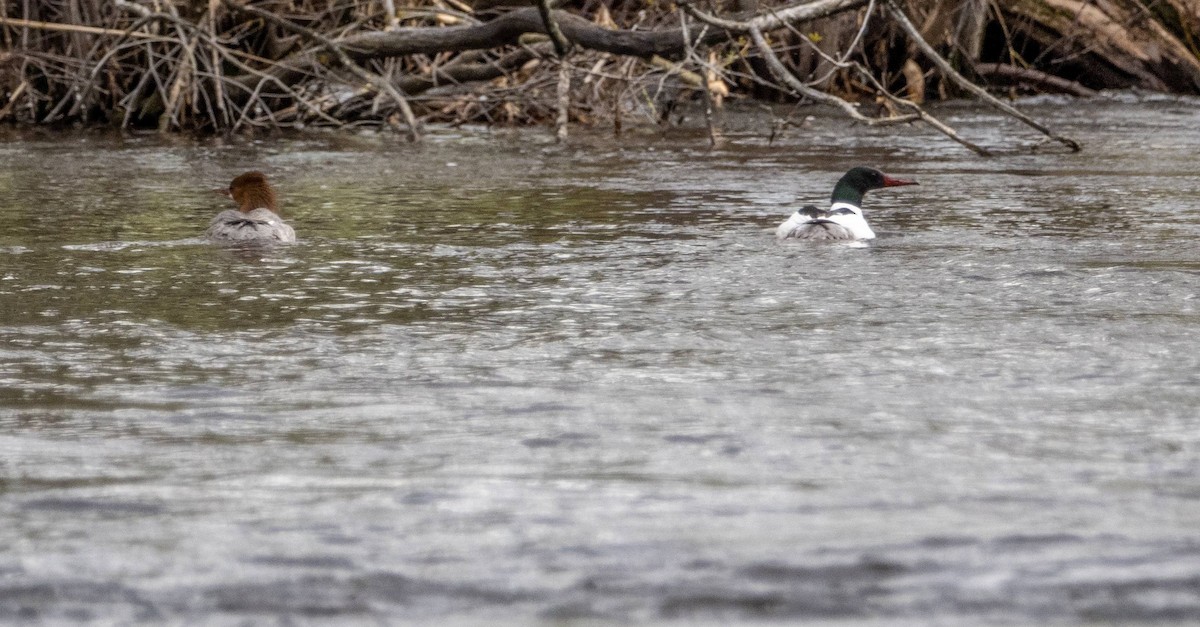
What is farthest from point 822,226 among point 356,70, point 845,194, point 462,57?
point 462,57

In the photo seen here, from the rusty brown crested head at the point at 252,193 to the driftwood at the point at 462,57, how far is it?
369 cm

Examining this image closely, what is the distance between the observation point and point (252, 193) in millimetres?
9906

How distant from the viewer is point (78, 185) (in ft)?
39.2

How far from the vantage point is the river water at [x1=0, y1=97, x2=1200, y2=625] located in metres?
3.67

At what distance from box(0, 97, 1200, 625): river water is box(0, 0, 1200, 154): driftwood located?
475 centimetres

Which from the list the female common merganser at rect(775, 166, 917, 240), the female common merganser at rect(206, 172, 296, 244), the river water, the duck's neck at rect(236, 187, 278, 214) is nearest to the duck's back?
the female common merganser at rect(206, 172, 296, 244)

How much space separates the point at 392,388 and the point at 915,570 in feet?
7.15

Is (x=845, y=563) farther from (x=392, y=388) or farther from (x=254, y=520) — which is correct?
(x=392, y=388)

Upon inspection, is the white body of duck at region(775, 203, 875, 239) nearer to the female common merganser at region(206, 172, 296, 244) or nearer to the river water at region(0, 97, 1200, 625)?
the river water at region(0, 97, 1200, 625)

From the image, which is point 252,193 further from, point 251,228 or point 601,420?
point 601,420

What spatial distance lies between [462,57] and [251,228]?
8819mm

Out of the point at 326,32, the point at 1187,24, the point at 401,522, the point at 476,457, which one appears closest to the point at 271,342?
the point at 476,457

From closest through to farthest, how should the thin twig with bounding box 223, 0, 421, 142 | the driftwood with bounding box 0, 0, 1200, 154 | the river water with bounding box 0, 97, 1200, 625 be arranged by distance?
the river water with bounding box 0, 97, 1200, 625
the thin twig with bounding box 223, 0, 421, 142
the driftwood with bounding box 0, 0, 1200, 154

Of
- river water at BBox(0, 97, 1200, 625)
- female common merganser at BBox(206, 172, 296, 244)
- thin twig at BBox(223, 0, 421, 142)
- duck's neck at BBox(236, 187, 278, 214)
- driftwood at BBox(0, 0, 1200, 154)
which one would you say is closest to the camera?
river water at BBox(0, 97, 1200, 625)
